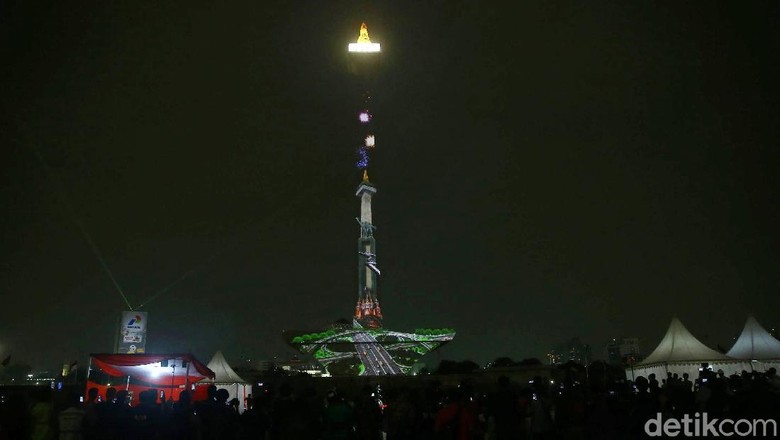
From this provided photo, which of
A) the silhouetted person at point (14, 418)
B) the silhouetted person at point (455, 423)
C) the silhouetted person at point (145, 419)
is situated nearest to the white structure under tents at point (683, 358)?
the silhouetted person at point (455, 423)

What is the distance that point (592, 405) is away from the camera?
8.25 metres

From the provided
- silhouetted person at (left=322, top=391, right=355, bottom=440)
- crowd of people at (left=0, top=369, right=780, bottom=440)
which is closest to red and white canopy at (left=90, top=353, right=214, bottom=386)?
crowd of people at (left=0, top=369, right=780, bottom=440)

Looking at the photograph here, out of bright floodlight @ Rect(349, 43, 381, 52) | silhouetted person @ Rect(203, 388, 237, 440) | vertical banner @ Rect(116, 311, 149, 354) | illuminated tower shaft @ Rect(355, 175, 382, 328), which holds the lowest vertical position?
silhouetted person @ Rect(203, 388, 237, 440)

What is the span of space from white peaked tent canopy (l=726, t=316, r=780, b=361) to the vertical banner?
32.4 m

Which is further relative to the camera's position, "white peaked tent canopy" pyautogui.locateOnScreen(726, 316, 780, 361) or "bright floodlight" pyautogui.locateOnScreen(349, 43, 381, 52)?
"bright floodlight" pyautogui.locateOnScreen(349, 43, 381, 52)

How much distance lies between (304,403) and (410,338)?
6450 cm

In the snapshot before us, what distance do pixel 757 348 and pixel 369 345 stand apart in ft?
164

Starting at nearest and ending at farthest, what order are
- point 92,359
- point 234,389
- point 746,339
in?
point 92,359 < point 746,339 < point 234,389

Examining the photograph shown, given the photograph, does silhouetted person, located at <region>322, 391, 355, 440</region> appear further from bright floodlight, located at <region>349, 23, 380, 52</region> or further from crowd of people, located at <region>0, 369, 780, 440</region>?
bright floodlight, located at <region>349, 23, 380, 52</region>

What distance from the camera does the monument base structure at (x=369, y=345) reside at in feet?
222

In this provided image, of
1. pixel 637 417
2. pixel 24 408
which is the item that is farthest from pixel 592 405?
pixel 24 408

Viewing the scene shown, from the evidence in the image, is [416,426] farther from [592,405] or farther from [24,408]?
[24,408]

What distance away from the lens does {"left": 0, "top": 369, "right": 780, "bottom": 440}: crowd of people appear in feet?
26.6

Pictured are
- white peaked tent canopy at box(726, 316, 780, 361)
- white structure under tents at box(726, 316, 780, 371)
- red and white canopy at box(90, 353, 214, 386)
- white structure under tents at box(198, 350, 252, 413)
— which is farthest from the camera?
white structure under tents at box(198, 350, 252, 413)
